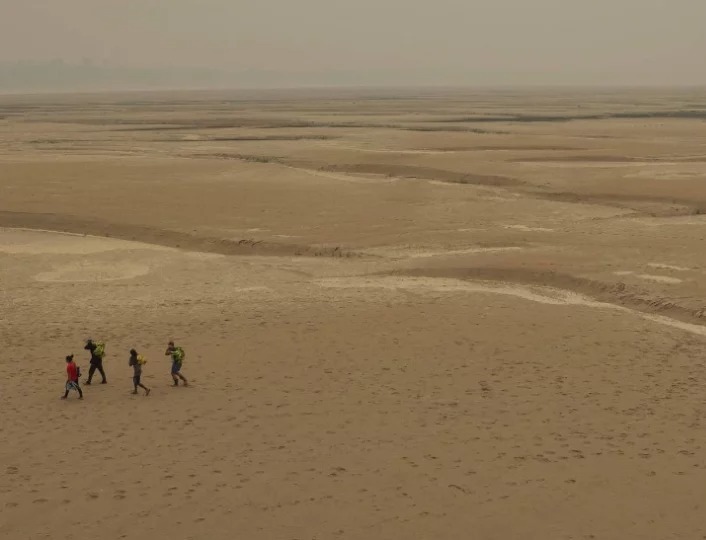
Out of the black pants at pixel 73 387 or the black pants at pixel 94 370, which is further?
the black pants at pixel 94 370

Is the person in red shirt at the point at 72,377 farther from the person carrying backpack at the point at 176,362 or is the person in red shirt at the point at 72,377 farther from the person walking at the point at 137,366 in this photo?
the person carrying backpack at the point at 176,362

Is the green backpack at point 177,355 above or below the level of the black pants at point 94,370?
above

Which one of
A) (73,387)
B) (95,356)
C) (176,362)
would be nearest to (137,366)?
(176,362)

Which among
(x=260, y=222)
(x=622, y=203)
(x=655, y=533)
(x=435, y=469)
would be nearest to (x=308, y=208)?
(x=260, y=222)

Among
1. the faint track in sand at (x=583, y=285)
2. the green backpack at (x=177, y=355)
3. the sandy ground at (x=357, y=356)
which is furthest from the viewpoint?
the faint track in sand at (x=583, y=285)

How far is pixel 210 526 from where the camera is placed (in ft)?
32.3

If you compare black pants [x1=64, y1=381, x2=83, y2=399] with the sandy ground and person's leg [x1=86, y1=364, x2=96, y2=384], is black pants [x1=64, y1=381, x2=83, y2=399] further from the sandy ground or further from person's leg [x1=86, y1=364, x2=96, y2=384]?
person's leg [x1=86, y1=364, x2=96, y2=384]

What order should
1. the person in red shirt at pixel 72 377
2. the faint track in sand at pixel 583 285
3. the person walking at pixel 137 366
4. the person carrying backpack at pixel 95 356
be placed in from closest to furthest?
the person in red shirt at pixel 72 377 → the person walking at pixel 137 366 → the person carrying backpack at pixel 95 356 → the faint track in sand at pixel 583 285

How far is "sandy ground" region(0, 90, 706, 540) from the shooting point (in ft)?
34.2

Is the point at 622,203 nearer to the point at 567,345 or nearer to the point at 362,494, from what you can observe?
the point at 567,345

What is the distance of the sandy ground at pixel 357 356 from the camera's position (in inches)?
411

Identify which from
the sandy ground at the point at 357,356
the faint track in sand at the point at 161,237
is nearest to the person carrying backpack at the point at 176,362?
the sandy ground at the point at 357,356

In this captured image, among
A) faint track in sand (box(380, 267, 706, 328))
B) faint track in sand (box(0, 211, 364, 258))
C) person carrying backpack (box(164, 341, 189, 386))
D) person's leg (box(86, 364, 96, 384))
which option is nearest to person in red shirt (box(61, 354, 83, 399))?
person's leg (box(86, 364, 96, 384))

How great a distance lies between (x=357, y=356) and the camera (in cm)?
1634
